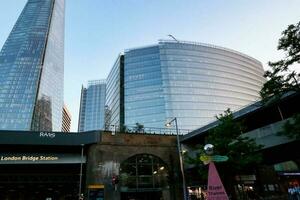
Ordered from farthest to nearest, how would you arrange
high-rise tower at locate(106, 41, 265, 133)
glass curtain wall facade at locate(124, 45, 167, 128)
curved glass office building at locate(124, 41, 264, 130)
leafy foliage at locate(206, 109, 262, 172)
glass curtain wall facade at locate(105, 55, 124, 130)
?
glass curtain wall facade at locate(105, 55, 124, 130)
high-rise tower at locate(106, 41, 265, 133)
curved glass office building at locate(124, 41, 264, 130)
glass curtain wall facade at locate(124, 45, 167, 128)
leafy foliage at locate(206, 109, 262, 172)

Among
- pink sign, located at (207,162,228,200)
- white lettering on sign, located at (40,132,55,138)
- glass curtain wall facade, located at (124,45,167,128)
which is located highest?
glass curtain wall facade, located at (124,45,167,128)

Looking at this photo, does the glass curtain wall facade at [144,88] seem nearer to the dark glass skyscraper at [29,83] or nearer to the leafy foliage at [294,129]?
the dark glass skyscraper at [29,83]

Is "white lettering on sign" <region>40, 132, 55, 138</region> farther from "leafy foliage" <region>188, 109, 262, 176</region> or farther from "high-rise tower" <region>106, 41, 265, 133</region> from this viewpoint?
"high-rise tower" <region>106, 41, 265, 133</region>

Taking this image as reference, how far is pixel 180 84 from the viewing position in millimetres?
109188

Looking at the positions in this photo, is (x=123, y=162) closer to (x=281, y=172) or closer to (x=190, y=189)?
(x=190, y=189)

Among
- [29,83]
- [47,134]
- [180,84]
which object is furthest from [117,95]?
[47,134]

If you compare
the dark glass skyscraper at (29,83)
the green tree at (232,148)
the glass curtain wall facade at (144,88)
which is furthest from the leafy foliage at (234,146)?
the dark glass skyscraper at (29,83)

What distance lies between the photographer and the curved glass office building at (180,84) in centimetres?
10500

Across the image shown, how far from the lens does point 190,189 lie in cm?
4081

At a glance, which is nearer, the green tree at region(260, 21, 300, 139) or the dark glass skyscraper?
the green tree at region(260, 21, 300, 139)

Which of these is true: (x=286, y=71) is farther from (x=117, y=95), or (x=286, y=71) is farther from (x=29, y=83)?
(x=29, y=83)

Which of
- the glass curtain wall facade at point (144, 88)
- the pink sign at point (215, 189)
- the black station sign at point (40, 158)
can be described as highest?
the glass curtain wall facade at point (144, 88)

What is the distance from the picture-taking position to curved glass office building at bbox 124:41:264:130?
105000 mm

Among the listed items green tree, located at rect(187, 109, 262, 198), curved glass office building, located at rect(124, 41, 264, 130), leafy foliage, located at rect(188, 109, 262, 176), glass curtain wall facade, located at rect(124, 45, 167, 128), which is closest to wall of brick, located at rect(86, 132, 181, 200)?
green tree, located at rect(187, 109, 262, 198)
